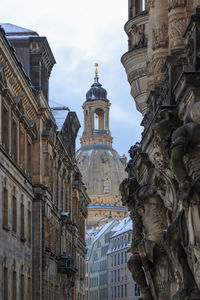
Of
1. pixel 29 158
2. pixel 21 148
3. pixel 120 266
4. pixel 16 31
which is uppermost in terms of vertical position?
pixel 16 31

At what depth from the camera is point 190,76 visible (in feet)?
54.6

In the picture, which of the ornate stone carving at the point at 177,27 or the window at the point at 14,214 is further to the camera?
the window at the point at 14,214

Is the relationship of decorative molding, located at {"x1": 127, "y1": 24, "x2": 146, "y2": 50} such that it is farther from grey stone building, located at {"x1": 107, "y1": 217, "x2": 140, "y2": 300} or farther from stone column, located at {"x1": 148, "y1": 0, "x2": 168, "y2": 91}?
grey stone building, located at {"x1": 107, "y1": 217, "x2": 140, "y2": 300}

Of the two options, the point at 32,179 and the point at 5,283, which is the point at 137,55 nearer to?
the point at 5,283

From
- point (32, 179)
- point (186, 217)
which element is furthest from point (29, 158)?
point (186, 217)

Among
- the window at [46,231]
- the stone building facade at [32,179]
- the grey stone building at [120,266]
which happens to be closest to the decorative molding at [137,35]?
the stone building facade at [32,179]

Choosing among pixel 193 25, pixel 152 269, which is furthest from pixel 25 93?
pixel 193 25

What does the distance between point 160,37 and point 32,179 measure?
97.7 ft

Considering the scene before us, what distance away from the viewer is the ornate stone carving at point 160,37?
25.8 meters

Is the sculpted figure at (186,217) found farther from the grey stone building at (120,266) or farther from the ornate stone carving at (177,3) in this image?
the grey stone building at (120,266)

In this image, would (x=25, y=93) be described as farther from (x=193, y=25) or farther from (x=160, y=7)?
(x=193, y=25)

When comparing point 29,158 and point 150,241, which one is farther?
point 29,158

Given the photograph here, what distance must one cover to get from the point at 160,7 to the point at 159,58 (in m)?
1.78

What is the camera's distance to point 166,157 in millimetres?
17844
